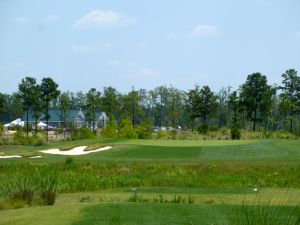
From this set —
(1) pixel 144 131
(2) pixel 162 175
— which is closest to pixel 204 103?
(1) pixel 144 131

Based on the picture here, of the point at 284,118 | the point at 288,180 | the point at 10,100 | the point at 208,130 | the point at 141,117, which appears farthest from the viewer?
the point at 10,100

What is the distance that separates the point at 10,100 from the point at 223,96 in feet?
195

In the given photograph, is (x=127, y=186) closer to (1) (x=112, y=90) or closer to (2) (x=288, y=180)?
(2) (x=288, y=180)

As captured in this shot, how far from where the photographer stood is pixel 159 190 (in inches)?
739

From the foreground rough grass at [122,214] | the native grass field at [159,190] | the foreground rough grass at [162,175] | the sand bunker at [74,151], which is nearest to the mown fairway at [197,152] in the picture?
the native grass field at [159,190]

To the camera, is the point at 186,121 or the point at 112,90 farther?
the point at 186,121

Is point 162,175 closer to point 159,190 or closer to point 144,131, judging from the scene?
point 159,190

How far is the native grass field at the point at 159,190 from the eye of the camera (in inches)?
427

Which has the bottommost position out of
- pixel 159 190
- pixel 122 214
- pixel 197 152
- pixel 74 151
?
pixel 74 151

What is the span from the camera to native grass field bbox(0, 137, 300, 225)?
10.8 meters

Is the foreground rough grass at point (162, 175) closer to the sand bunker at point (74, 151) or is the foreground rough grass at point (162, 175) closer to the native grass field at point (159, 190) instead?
the native grass field at point (159, 190)

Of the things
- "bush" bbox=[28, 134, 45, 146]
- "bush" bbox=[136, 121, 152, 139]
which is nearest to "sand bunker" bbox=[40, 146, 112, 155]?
"bush" bbox=[28, 134, 45, 146]

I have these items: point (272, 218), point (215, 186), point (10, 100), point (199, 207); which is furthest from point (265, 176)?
point (10, 100)

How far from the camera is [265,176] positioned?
24.1 metres
